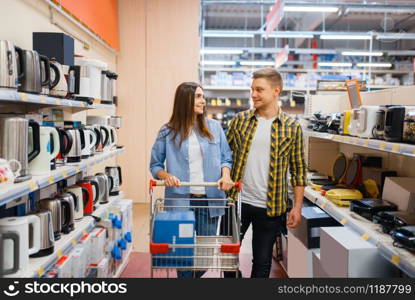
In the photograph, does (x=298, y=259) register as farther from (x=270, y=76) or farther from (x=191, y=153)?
(x=270, y=76)

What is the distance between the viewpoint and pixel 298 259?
3.41 meters

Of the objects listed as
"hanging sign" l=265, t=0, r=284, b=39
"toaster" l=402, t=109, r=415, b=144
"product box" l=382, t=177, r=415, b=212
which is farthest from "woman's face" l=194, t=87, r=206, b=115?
"hanging sign" l=265, t=0, r=284, b=39

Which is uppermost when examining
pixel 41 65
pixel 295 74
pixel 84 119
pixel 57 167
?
pixel 295 74

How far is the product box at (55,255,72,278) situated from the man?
1.14 m

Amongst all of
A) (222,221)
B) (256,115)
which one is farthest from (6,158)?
(256,115)

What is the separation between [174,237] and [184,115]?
85 cm

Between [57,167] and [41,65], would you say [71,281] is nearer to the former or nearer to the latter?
[57,167]

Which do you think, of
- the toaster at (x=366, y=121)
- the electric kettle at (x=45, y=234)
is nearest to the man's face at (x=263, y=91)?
the toaster at (x=366, y=121)

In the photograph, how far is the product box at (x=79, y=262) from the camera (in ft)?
8.76

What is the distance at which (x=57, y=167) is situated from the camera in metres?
2.66

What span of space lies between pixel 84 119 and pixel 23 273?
2.77 m

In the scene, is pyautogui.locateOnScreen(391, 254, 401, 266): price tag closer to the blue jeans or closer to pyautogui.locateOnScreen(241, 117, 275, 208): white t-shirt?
pyautogui.locateOnScreen(241, 117, 275, 208): white t-shirt

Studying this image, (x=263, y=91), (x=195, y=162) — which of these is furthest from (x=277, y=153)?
(x=195, y=162)

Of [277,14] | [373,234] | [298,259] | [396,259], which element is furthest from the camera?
[277,14]
